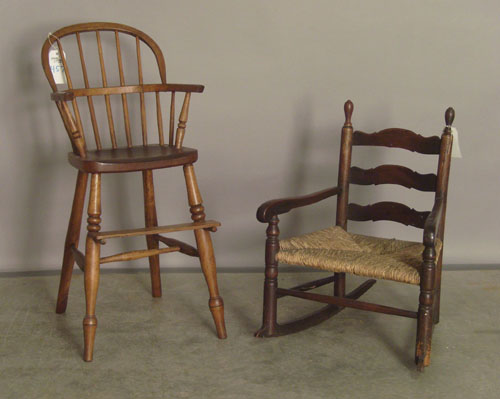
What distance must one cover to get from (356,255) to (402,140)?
56cm

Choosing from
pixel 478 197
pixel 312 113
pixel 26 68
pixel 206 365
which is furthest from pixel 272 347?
pixel 26 68

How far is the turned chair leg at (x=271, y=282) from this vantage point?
99.0 inches

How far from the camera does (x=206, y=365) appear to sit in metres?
2.38

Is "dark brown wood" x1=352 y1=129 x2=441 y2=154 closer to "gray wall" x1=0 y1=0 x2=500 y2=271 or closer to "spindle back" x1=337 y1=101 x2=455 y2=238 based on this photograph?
"spindle back" x1=337 y1=101 x2=455 y2=238

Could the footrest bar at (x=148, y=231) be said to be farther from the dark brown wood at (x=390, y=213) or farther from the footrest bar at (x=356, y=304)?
the dark brown wood at (x=390, y=213)

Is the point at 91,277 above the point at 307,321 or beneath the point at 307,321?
above

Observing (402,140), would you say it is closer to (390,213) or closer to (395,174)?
(395,174)

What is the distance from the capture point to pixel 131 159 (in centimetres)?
243

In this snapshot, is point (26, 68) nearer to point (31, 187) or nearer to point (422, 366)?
point (31, 187)

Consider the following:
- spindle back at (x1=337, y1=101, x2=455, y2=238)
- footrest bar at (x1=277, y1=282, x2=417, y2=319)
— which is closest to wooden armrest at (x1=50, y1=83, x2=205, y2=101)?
spindle back at (x1=337, y1=101, x2=455, y2=238)

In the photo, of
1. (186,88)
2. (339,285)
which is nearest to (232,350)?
(339,285)

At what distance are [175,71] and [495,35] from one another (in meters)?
1.66

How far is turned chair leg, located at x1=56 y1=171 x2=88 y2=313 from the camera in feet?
8.79

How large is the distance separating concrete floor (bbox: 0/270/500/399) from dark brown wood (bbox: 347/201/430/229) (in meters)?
0.43
